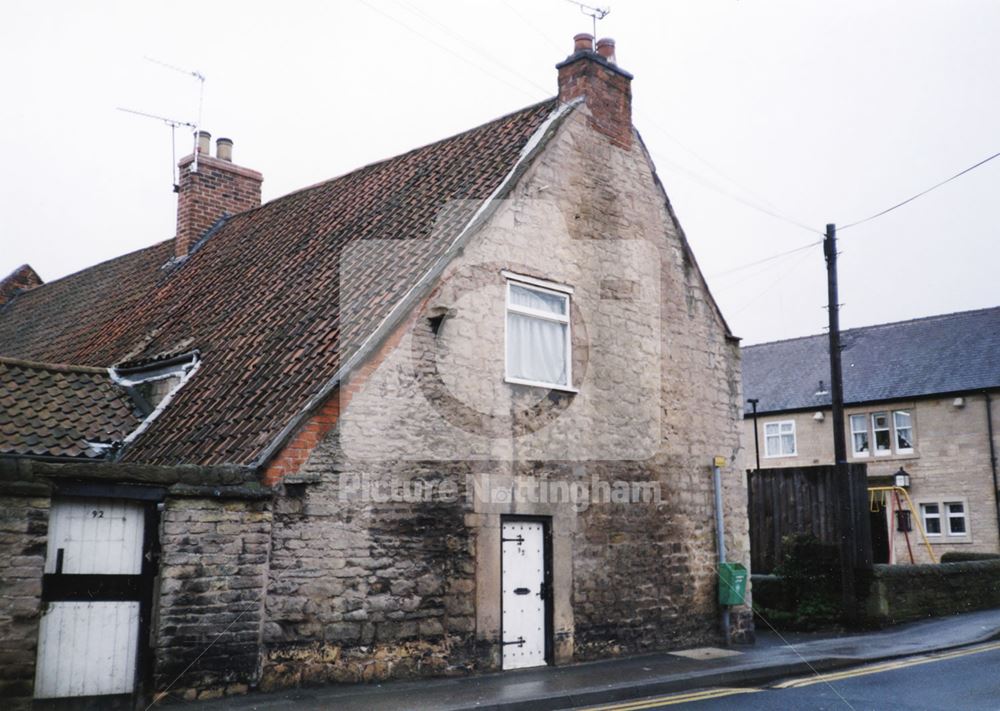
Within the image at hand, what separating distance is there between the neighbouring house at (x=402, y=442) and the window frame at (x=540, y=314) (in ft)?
0.11

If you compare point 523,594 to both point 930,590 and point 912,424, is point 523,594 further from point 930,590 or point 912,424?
point 912,424

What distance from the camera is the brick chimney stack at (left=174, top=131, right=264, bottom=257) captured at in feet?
66.2

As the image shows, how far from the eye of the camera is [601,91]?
1481 cm

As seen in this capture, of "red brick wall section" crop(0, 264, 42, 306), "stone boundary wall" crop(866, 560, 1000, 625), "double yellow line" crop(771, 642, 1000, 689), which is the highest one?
"red brick wall section" crop(0, 264, 42, 306)

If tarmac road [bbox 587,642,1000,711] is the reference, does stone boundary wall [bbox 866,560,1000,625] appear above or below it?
above

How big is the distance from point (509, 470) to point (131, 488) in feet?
16.1

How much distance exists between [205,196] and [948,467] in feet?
82.4

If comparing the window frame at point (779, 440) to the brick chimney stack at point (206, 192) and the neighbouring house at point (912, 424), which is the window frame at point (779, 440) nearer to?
the neighbouring house at point (912, 424)

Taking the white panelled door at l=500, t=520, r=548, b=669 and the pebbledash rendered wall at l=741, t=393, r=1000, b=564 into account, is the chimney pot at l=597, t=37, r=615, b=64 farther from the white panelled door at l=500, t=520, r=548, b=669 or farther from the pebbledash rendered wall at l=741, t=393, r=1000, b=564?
the pebbledash rendered wall at l=741, t=393, r=1000, b=564

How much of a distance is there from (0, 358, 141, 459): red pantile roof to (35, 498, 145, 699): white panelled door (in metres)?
2.81

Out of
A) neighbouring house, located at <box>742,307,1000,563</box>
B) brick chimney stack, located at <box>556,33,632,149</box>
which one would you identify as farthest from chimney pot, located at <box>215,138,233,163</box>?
neighbouring house, located at <box>742,307,1000,563</box>

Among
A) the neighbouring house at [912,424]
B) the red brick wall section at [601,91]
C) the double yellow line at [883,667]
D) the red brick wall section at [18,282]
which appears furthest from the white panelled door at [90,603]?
the neighbouring house at [912,424]

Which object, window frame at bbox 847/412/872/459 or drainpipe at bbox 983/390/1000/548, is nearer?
drainpipe at bbox 983/390/1000/548

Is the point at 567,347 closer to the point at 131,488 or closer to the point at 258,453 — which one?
the point at 258,453
